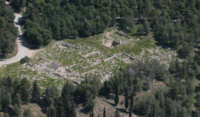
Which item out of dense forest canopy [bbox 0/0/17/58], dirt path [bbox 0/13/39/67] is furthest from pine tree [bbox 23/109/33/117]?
dense forest canopy [bbox 0/0/17/58]

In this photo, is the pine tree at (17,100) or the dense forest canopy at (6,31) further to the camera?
the dense forest canopy at (6,31)

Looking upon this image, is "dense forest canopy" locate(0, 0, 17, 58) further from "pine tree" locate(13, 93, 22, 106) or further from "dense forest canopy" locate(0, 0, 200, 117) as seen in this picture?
"pine tree" locate(13, 93, 22, 106)

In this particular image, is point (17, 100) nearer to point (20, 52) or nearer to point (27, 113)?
point (27, 113)

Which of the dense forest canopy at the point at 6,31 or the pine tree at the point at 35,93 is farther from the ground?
the dense forest canopy at the point at 6,31

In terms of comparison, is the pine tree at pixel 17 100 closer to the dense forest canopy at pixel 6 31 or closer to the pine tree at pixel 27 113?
the pine tree at pixel 27 113

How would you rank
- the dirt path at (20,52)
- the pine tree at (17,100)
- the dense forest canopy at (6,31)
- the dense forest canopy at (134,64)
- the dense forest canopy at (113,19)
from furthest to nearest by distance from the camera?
the dense forest canopy at (113,19) → the dense forest canopy at (6,31) → the dirt path at (20,52) → the dense forest canopy at (134,64) → the pine tree at (17,100)

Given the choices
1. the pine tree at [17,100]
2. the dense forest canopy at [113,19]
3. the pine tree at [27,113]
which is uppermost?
the dense forest canopy at [113,19]

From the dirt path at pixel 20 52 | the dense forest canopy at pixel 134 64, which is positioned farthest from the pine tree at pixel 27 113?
the dirt path at pixel 20 52

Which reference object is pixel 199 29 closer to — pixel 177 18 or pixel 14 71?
pixel 177 18
